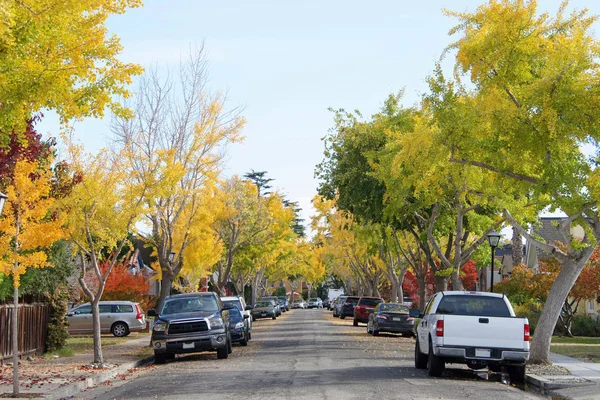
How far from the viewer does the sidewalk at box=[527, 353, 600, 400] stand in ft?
50.6

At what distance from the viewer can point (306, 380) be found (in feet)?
54.5

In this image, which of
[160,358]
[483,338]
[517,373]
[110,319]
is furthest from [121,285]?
[483,338]

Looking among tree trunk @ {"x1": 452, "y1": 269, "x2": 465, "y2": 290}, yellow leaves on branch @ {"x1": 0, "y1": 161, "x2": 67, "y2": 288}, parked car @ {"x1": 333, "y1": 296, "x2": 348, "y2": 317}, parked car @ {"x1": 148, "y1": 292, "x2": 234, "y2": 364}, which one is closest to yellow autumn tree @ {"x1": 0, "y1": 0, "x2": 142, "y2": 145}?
yellow leaves on branch @ {"x1": 0, "y1": 161, "x2": 67, "y2": 288}

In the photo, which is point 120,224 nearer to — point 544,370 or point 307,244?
point 544,370

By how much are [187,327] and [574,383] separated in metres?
11.3

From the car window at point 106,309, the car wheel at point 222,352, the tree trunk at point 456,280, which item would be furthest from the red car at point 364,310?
the car wheel at point 222,352

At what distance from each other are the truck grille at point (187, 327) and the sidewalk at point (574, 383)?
9.60 m

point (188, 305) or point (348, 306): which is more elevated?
point (188, 305)

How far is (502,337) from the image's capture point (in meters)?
17.4

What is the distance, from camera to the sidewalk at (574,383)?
15.4 m

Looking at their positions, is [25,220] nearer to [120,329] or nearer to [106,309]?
[106,309]

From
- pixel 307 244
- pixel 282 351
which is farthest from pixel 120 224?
pixel 307 244

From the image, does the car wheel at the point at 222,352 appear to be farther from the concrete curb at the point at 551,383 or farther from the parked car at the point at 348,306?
the parked car at the point at 348,306

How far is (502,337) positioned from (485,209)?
16.5 metres
